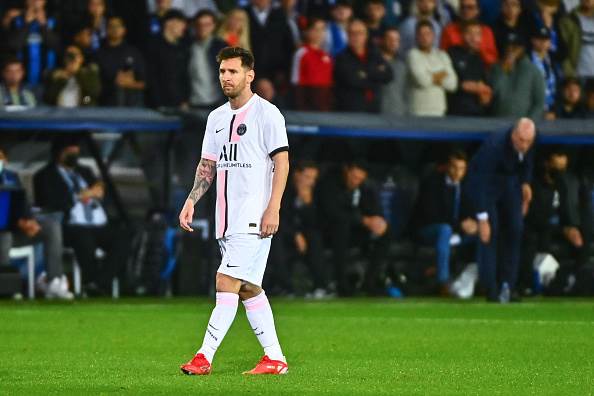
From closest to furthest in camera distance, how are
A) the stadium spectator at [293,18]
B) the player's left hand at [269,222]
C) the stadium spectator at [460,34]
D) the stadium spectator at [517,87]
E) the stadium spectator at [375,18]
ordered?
the player's left hand at [269,222], the stadium spectator at [293,18], the stadium spectator at [517,87], the stadium spectator at [375,18], the stadium spectator at [460,34]

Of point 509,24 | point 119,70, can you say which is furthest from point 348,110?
point 509,24

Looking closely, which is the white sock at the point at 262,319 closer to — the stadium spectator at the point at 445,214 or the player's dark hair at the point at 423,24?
the stadium spectator at the point at 445,214

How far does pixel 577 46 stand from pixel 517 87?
1.89 metres

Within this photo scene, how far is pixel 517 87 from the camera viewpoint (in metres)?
20.4

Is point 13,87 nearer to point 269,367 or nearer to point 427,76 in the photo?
point 427,76

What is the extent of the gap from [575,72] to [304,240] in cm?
510

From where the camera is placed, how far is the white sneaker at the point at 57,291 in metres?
18.0

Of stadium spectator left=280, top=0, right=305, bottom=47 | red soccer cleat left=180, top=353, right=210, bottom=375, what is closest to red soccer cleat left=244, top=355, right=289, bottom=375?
red soccer cleat left=180, top=353, right=210, bottom=375

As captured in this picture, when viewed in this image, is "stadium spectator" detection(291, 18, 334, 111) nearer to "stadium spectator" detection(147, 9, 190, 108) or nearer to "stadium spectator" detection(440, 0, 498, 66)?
"stadium spectator" detection(147, 9, 190, 108)

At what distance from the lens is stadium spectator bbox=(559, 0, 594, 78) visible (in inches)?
857

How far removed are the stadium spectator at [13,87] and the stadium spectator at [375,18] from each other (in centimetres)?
482

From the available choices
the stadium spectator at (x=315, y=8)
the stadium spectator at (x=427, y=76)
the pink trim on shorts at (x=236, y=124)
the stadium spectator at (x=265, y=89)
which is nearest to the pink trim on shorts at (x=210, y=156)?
the pink trim on shorts at (x=236, y=124)

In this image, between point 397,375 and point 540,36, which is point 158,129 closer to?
point 540,36

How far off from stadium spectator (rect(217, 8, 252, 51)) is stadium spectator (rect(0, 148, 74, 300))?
322 centimetres
